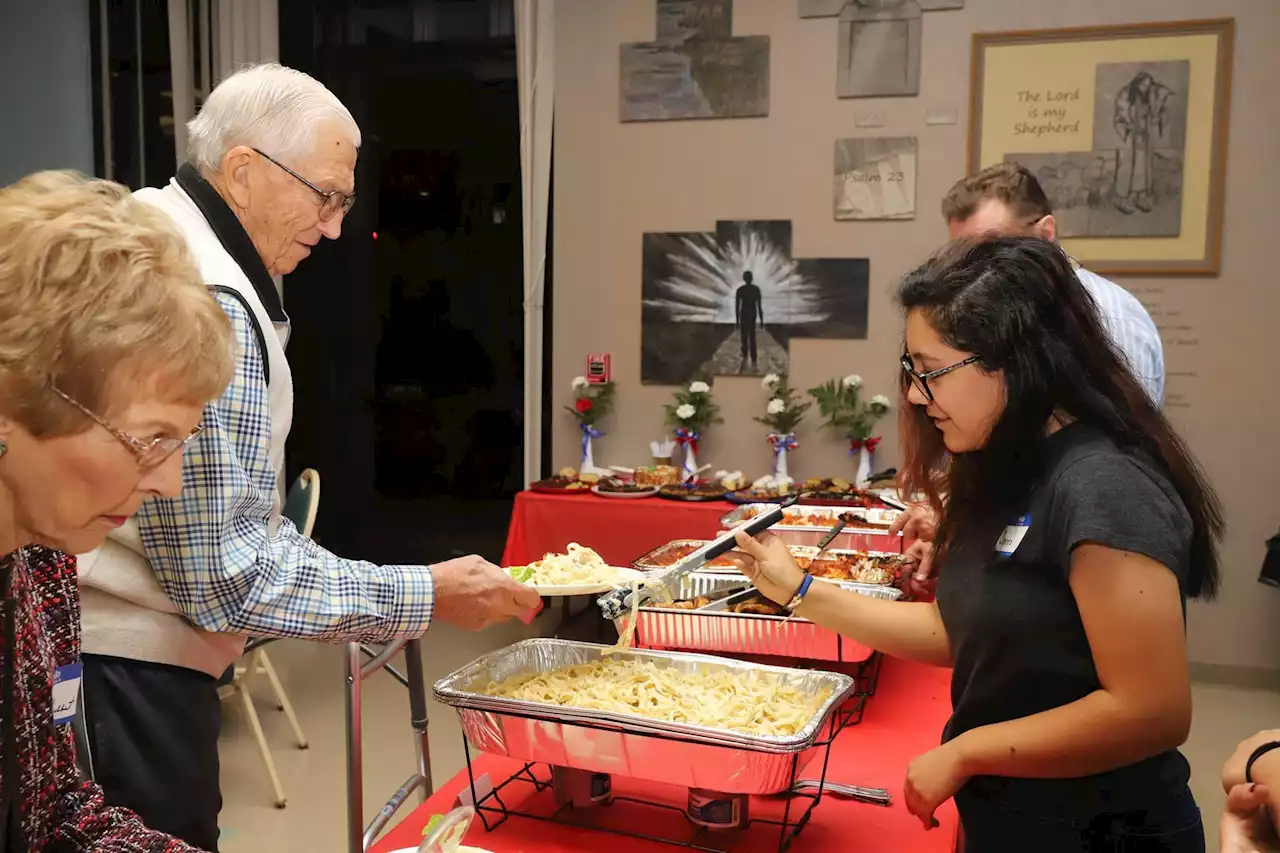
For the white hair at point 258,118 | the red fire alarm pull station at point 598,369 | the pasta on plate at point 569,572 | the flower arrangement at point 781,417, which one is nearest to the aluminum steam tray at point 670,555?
the pasta on plate at point 569,572

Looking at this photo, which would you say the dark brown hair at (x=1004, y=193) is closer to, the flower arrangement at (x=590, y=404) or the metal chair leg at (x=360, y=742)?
the metal chair leg at (x=360, y=742)

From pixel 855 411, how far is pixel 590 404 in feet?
4.11

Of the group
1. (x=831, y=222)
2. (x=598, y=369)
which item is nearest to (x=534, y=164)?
(x=598, y=369)

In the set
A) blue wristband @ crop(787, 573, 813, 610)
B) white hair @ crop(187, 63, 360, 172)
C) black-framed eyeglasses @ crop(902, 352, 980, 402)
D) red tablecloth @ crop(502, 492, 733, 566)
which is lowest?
red tablecloth @ crop(502, 492, 733, 566)

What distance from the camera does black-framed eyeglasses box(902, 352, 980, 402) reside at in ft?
4.12

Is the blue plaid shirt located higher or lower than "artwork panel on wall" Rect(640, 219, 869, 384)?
lower

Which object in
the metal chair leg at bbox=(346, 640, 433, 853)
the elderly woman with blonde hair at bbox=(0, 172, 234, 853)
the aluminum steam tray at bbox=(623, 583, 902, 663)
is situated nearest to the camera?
the elderly woman with blonde hair at bbox=(0, 172, 234, 853)

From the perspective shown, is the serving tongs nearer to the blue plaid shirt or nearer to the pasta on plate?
the pasta on plate

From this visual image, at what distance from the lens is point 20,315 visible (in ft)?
2.40

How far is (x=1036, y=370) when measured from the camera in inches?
48.2

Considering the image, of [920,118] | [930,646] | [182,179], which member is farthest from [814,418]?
[182,179]

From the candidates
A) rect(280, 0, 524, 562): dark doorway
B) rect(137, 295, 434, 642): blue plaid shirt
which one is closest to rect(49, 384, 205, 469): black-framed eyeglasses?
rect(137, 295, 434, 642): blue plaid shirt

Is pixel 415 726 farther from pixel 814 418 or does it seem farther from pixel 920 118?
pixel 920 118

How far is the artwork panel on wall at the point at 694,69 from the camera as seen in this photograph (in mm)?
4770
